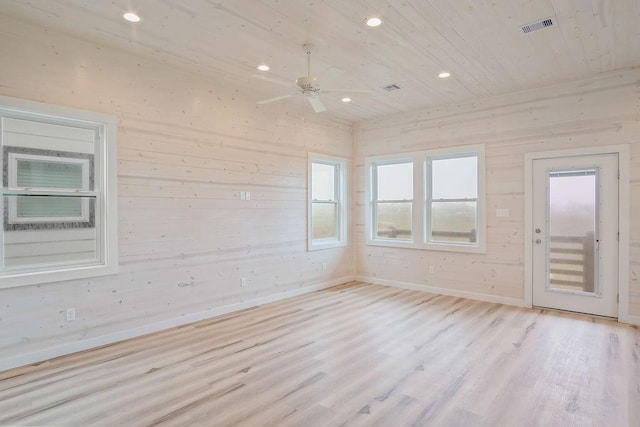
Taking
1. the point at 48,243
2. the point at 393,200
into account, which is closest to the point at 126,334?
the point at 48,243

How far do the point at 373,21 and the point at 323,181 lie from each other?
344 cm

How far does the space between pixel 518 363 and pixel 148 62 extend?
15.5ft

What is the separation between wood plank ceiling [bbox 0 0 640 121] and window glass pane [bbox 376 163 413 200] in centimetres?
180

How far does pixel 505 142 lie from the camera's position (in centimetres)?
512

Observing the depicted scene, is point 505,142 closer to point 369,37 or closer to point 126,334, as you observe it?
point 369,37

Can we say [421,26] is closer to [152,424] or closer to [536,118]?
[536,118]

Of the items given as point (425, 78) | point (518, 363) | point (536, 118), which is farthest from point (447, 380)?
point (536, 118)

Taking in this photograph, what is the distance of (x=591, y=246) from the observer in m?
4.52

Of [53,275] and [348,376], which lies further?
[53,275]

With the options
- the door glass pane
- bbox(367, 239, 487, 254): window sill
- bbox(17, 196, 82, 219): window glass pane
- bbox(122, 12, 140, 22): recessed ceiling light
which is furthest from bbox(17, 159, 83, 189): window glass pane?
the door glass pane

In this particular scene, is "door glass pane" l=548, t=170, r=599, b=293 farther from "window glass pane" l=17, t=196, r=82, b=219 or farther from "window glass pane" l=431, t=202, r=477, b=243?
"window glass pane" l=17, t=196, r=82, b=219

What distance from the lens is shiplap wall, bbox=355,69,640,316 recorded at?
4.30 m

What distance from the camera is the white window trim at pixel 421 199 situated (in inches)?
210

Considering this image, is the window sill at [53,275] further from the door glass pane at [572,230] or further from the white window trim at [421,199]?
the door glass pane at [572,230]
